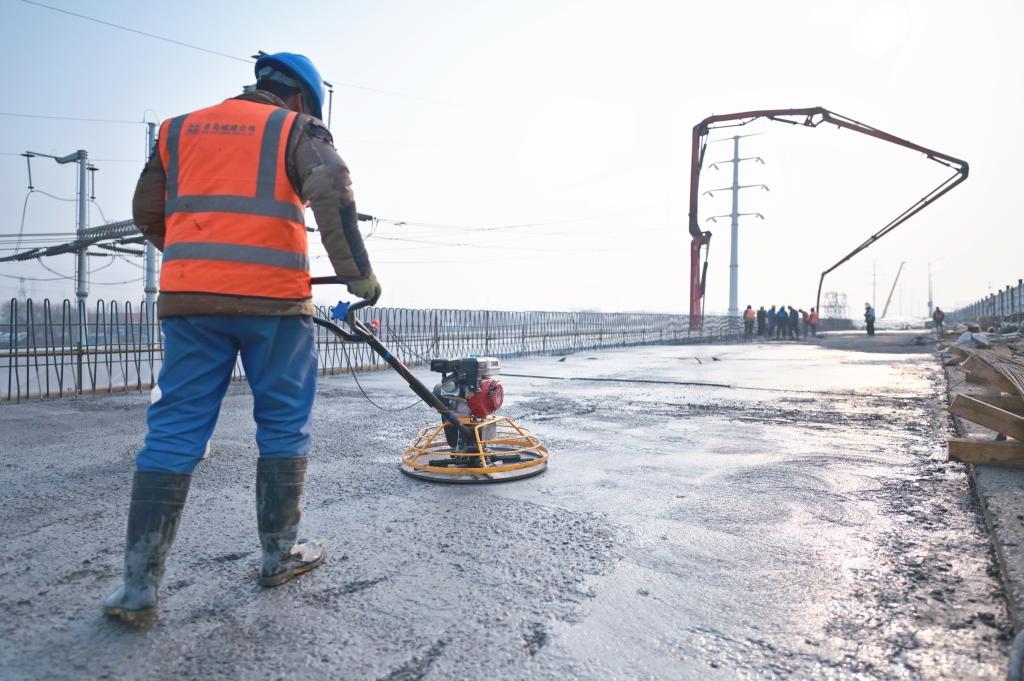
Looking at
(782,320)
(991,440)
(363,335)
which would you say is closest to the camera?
(363,335)

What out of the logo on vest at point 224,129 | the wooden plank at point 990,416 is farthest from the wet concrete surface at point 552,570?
the logo on vest at point 224,129

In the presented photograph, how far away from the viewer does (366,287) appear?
2.37m

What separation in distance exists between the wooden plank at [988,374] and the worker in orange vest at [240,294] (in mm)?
5219

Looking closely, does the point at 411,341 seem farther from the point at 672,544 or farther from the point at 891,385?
the point at 672,544

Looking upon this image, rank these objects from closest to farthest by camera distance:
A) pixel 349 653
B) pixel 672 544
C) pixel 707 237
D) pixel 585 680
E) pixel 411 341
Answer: pixel 585 680, pixel 349 653, pixel 672 544, pixel 411 341, pixel 707 237

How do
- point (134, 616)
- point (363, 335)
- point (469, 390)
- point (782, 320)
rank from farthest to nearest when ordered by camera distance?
point (782, 320) < point (469, 390) < point (363, 335) < point (134, 616)

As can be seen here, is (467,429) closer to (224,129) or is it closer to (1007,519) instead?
(224,129)

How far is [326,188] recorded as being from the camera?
6.98 feet

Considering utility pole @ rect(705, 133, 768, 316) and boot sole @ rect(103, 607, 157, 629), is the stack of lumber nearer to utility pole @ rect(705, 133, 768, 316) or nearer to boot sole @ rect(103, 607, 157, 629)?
boot sole @ rect(103, 607, 157, 629)

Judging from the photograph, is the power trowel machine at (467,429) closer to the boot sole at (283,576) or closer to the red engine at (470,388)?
the red engine at (470,388)

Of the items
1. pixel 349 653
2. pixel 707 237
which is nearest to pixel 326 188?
pixel 349 653

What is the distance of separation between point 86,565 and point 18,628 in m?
0.52

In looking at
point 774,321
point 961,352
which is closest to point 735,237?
point 774,321

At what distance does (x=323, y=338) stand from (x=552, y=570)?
14054 millimetres
